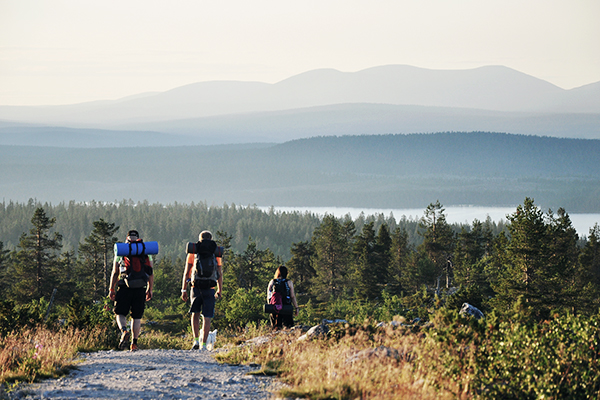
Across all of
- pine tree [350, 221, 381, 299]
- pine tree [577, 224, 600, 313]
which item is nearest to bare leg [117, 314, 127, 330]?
pine tree [577, 224, 600, 313]

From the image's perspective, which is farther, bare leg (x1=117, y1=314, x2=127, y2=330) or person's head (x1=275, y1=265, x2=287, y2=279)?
person's head (x1=275, y1=265, x2=287, y2=279)

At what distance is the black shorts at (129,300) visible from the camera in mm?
13414

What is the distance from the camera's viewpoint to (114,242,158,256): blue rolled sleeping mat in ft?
43.0

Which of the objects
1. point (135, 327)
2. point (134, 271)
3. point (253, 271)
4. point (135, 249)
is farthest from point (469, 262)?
point (135, 249)

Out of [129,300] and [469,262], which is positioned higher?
[129,300]

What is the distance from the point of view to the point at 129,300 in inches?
530

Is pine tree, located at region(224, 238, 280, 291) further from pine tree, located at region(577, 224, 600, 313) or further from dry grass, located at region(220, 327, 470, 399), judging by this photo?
dry grass, located at region(220, 327, 470, 399)

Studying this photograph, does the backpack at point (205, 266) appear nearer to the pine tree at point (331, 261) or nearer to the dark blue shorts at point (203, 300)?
the dark blue shorts at point (203, 300)

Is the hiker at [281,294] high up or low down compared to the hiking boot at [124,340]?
up

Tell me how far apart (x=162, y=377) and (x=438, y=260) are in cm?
8924

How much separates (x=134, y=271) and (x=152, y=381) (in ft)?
13.4

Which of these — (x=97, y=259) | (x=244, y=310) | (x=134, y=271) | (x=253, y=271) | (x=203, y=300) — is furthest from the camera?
(x=253, y=271)

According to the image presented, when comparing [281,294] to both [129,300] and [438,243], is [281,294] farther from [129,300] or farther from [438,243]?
[438,243]

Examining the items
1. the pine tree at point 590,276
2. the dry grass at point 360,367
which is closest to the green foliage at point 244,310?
the pine tree at point 590,276
